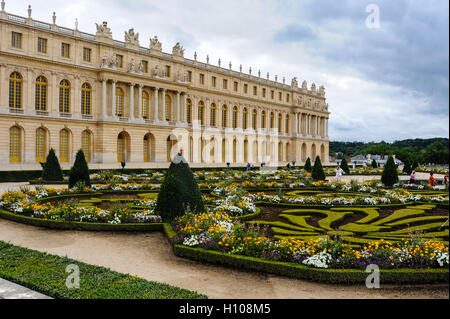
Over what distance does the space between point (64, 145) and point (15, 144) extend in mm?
4616

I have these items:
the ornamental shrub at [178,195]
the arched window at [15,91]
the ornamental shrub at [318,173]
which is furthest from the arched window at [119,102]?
the ornamental shrub at [178,195]

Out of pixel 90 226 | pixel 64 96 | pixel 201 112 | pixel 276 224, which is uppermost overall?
pixel 201 112

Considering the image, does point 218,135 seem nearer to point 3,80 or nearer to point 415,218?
point 3,80

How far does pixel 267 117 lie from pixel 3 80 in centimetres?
3898

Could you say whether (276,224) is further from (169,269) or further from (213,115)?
(213,115)

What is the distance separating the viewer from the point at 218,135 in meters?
52.5

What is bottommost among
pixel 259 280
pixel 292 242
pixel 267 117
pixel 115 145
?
pixel 259 280

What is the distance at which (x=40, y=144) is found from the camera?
35.7 metres

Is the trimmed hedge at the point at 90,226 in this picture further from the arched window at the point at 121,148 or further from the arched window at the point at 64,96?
the arched window at the point at 121,148

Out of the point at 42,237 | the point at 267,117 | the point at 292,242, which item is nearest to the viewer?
the point at 292,242

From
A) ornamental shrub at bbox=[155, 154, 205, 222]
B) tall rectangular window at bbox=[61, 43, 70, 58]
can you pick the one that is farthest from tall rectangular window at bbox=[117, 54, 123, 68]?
ornamental shrub at bbox=[155, 154, 205, 222]

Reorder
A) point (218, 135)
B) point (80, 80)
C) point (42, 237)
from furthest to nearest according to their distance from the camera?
point (218, 135), point (80, 80), point (42, 237)

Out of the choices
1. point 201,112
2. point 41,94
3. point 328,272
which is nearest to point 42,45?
point 41,94
